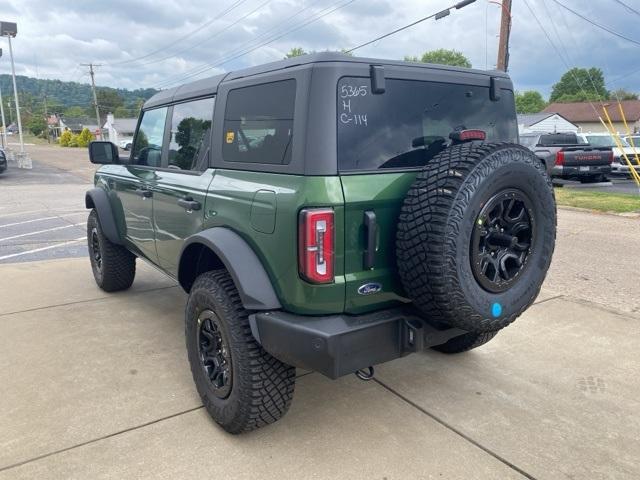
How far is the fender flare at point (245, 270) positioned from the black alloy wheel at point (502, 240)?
0.97m

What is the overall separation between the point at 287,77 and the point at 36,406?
2396 mm

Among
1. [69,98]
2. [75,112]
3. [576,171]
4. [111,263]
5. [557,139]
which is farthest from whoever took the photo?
[69,98]

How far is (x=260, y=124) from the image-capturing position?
8.48 ft

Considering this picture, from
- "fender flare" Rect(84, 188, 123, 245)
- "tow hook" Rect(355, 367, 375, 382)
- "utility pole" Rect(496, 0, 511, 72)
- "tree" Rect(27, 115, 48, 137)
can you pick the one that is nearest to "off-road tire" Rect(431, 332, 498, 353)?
"tow hook" Rect(355, 367, 375, 382)

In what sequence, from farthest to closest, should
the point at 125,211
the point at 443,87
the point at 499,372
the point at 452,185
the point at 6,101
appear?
1. the point at 6,101
2. the point at 125,211
3. the point at 499,372
4. the point at 443,87
5. the point at 452,185

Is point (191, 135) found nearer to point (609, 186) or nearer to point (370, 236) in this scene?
point (370, 236)

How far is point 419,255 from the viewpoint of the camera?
2.18m

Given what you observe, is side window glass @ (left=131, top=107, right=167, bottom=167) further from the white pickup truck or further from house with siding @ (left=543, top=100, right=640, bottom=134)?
house with siding @ (left=543, top=100, right=640, bottom=134)

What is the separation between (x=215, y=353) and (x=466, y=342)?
5.69 feet

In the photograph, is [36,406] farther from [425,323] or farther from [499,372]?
[499,372]

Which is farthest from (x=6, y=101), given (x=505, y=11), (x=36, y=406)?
(x=36, y=406)

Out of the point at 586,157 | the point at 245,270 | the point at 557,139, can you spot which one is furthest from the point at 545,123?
the point at 245,270

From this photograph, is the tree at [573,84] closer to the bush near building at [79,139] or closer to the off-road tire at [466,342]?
the bush near building at [79,139]

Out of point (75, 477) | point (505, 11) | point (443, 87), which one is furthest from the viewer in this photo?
point (505, 11)
